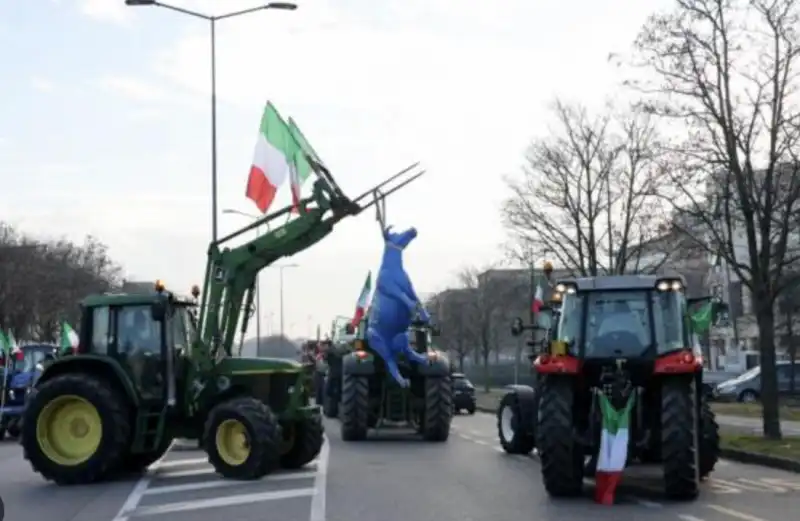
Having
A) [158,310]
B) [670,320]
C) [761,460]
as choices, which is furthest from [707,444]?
[158,310]

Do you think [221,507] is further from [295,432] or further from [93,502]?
[295,432]

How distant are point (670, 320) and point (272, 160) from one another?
828cm

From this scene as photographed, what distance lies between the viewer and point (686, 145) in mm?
22719

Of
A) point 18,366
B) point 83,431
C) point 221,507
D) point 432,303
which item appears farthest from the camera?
point 432,303

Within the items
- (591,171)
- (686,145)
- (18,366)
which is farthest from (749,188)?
(18,366)

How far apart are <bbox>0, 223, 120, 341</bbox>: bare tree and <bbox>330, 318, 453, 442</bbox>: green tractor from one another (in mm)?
36450

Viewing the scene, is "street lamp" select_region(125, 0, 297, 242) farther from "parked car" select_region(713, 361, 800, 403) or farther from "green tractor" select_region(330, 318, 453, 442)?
"parked car" select_region(713, 361, 800, 403)

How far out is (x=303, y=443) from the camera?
1959cm

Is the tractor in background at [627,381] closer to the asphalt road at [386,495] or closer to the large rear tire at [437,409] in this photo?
the asphalt road at [386,495]

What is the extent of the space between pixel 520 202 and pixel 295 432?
20.5m

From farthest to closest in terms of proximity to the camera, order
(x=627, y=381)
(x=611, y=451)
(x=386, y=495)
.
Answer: (x=386, y=495) → (x=627, y=381) → (x=611, y=451)

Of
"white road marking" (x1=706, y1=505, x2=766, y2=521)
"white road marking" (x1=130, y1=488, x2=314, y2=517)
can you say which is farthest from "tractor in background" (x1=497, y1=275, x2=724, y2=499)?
"white road marking" (x1=130, y1=488, x2=314, y2=517)

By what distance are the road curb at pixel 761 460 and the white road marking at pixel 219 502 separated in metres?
7.36

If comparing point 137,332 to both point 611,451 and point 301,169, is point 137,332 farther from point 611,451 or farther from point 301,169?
point 611,451
